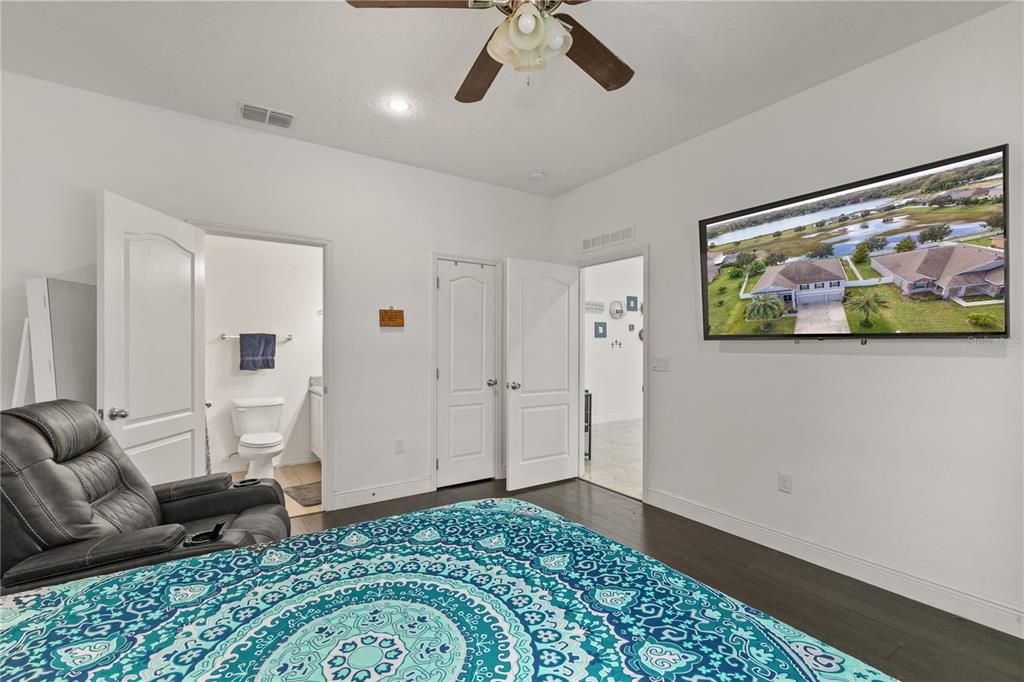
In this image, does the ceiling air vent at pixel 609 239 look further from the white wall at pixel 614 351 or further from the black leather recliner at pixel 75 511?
the black leather recliner at pixel 75 511

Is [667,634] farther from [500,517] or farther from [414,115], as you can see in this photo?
[414,115]

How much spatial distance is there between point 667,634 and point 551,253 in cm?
416

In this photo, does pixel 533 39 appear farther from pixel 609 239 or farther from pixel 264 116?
pixel 609 239

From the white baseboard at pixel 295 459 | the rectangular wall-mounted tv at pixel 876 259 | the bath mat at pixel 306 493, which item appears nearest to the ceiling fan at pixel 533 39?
the rectangular wall-mounted tv at pixel 876 259

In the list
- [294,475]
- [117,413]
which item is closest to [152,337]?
[117,413]

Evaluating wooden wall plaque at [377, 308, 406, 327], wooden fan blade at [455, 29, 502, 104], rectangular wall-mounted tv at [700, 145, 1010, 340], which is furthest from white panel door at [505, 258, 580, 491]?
wooden fan blade at [455, 29, 502, 104]

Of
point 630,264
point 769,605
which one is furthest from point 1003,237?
point 630,264

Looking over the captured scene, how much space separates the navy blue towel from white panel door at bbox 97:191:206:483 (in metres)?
1.73

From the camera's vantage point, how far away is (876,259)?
2.43m

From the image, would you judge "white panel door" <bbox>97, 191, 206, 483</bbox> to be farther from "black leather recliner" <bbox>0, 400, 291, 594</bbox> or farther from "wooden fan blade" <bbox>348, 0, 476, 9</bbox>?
Result: "wooden fan blade" <bbox>348, 0, 476, 9</bbox>

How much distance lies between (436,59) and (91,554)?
2.63 meters

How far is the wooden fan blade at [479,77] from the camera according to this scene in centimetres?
189

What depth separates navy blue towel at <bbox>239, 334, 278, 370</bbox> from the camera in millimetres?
4727

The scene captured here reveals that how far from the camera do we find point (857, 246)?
8.23 ft
